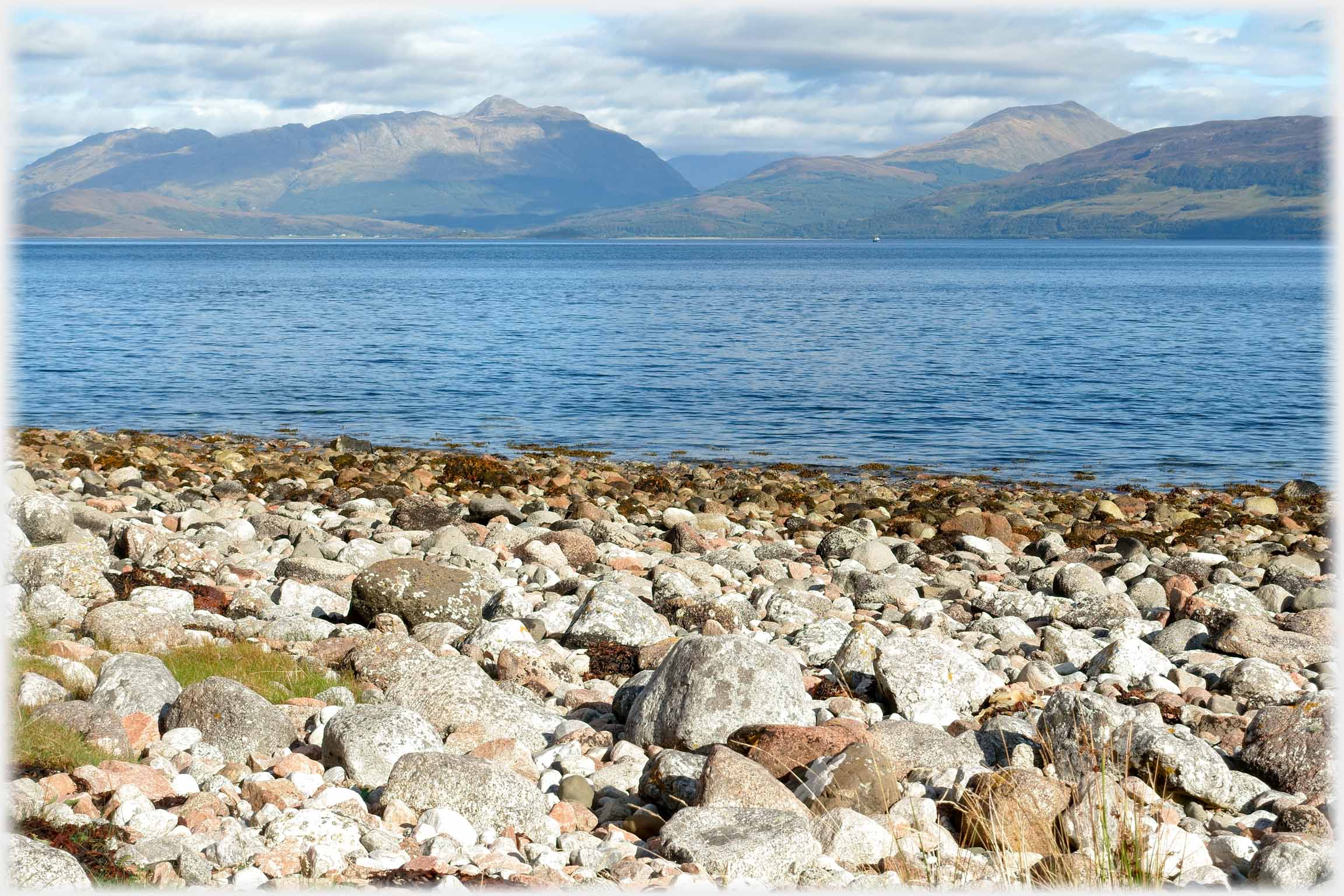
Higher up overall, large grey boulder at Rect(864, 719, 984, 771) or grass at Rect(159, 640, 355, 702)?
grass at Rect(159, 640, 355, 702)

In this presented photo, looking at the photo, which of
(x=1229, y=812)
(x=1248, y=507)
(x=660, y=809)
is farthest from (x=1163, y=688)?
(x=1248, y=507)

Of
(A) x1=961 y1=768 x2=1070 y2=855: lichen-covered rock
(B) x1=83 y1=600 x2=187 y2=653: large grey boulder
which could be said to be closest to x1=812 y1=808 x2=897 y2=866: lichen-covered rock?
(A) x1=961 y1=768 x2=1070 y2=855: lichen-covered rock

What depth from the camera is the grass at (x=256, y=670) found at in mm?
8664

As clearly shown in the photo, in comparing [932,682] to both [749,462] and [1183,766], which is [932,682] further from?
[749,462]

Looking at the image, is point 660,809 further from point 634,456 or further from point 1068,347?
point 1068,347

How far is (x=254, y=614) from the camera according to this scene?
36.2ft

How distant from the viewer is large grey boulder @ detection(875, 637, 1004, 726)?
9164mm

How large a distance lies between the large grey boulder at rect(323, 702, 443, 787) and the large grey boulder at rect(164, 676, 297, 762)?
428 millimetres

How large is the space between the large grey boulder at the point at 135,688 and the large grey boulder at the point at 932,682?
17.9 feet

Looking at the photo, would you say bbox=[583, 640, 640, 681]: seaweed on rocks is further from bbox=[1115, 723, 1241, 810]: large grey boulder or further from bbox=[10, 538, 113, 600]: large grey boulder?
bbox=[10, 538, 113, 600]: large grey boulder

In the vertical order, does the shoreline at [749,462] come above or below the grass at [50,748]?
below

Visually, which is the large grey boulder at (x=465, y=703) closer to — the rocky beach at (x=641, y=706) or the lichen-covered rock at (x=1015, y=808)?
the rocky beach at (x=641, y=706)

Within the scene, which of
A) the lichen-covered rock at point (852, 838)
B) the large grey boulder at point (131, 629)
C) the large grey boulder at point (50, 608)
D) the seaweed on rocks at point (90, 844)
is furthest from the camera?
the large grey boulder at point (50, 608)

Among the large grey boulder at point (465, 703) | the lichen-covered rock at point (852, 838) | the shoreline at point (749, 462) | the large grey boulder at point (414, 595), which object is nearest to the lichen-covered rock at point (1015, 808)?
the lichen-covered rock at point (852, 838)
